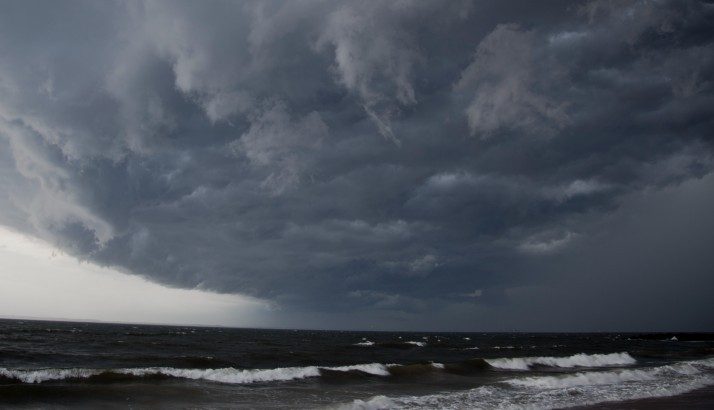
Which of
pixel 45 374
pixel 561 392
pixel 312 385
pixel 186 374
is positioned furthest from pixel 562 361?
pixel 45 374

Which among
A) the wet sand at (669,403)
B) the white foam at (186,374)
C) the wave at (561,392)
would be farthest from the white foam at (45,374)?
the wet sand at (669,403)

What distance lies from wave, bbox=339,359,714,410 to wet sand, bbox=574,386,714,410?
2.53ft

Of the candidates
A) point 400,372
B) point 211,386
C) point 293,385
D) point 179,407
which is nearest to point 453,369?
point 400,372

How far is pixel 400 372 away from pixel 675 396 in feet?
52.8

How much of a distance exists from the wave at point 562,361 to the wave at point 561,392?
33.0 feet

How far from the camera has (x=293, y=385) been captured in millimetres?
25219

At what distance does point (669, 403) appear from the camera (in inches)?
719

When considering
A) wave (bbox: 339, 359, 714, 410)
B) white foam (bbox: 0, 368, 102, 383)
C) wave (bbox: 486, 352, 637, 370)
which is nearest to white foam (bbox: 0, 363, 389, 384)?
white foam (bbox: 0, 368, 102, 383)

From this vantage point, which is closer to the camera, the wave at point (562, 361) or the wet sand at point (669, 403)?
the wet sand at point (669, 403)

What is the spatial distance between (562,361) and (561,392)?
24.0 metres

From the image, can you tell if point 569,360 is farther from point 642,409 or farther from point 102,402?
point 102,402

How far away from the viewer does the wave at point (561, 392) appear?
1822cm

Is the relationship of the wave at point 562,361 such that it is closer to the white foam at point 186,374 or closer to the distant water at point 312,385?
the distant water at point 312,385

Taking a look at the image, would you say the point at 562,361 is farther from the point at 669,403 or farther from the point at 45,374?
the point at 45,374
